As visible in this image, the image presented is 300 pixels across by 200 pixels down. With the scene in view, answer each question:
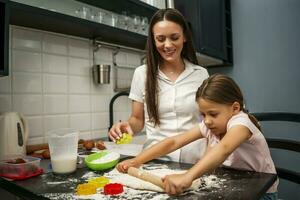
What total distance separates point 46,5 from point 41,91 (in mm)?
454

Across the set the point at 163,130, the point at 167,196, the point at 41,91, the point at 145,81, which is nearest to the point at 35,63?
the point at 41,91

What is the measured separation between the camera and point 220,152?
803mm

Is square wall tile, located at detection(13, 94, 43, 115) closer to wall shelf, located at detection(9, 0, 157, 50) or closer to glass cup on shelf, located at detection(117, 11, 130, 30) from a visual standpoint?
wall shelf, located at detection(9, 0, 157, 50)

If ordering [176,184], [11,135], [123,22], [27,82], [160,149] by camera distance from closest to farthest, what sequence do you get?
[176,184], [160,149], [11,135], [27,82], [123,22]

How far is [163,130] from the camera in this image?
1240mm

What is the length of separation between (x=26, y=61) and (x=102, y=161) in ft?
2.34

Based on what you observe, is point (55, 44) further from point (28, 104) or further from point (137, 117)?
point (137, 117)

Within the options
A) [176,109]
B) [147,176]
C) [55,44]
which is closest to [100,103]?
[55,44]

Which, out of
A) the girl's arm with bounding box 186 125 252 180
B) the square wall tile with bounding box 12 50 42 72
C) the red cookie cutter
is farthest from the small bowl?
the square wall tile with bounding box 12 50 42 72

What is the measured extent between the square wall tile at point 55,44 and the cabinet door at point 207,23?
0.88 m

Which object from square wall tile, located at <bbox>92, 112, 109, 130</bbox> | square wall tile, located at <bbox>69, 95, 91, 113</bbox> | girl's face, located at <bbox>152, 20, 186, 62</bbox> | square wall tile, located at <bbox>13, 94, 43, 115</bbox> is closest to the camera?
girl's face, located at <bbox>152, 20, 186, 62</bbox>

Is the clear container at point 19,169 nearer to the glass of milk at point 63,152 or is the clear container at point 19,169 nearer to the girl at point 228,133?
the glass of milk at point 63,152

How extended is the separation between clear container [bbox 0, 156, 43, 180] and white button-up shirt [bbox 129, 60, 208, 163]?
1.74 feet

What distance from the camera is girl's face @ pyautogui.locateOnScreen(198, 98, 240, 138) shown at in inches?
38.2
